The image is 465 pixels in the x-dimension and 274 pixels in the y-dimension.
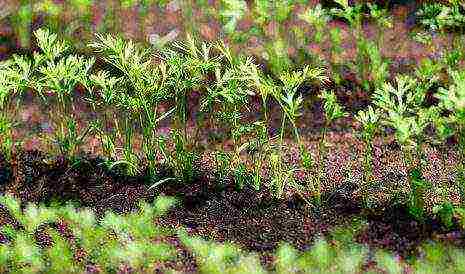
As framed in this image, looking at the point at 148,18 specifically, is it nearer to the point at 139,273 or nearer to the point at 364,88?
the point at 364,88

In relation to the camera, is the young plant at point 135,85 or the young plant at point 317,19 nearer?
the young plant at point 135,85

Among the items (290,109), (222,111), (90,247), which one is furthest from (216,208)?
(90,247)

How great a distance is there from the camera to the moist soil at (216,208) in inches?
148

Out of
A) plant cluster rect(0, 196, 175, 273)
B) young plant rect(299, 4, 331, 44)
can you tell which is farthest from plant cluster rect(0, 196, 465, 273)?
young plant rect(299, 4, 331, 44)

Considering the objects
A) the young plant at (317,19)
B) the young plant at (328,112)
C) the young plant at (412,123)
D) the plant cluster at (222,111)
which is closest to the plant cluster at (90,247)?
the plant cluster at (222,111)

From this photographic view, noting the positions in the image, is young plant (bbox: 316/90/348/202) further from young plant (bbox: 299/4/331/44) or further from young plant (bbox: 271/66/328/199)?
young plant (bbox: 299/4/331/44)

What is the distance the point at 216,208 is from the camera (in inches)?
163

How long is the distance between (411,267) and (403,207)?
56 centimetres

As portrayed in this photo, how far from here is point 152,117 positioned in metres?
4.15

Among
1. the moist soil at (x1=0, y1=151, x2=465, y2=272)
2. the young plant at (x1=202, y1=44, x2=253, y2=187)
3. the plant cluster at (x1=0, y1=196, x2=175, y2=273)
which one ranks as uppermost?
the young plant at (x1=202, y1=44, x2=253, y2=187)

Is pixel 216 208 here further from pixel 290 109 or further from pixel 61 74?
pixel 61 74

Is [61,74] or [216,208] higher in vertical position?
[61,74]

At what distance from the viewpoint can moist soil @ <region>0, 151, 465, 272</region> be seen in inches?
148

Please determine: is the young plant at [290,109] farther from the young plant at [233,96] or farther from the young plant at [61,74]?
the young plant at [61,74]
